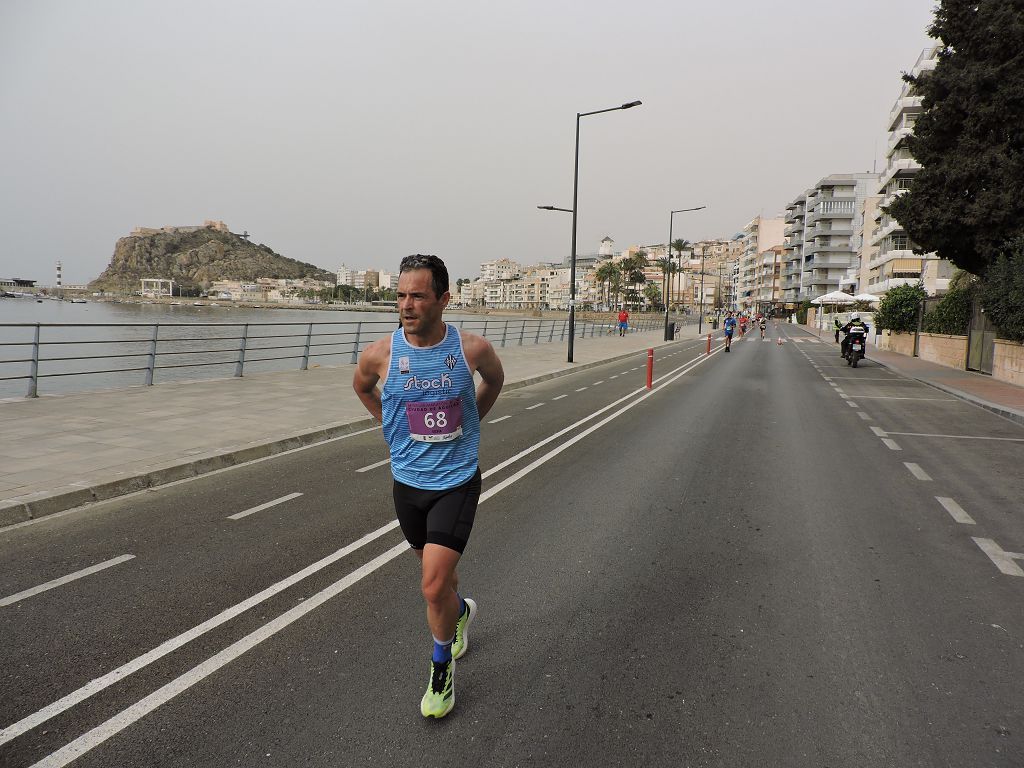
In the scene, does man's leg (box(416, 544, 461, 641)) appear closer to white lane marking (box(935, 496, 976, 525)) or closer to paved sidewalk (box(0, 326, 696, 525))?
paved sidewalk (box(0, 326, 696, 525))

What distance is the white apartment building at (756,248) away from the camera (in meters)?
143

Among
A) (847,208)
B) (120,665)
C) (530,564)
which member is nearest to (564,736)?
(530,564)

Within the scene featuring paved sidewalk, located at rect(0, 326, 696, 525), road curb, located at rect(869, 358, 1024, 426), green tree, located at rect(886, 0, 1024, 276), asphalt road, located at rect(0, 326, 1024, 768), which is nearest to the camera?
asphalt road, located at rect(0, 326, 1024, 768)

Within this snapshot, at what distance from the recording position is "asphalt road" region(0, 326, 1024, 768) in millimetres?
2748

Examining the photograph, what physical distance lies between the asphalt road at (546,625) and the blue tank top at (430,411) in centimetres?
107

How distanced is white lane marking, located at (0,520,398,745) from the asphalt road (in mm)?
19

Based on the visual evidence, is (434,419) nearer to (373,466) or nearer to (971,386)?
(373,466)

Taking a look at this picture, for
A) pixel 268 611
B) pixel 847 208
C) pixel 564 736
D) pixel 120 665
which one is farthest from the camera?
pixel 847 208

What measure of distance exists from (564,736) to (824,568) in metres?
2.84

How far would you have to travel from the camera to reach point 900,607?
13.5 feet

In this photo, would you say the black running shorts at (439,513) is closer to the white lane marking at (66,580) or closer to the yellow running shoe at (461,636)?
the yellow running shoe at (461,636)

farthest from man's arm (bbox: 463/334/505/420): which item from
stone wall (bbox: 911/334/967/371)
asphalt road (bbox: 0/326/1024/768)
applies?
stone wall (bbox: 911/334/967/371)

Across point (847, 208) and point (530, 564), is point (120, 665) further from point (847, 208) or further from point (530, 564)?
point (847, 208)

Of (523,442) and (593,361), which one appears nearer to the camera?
(523,442)
